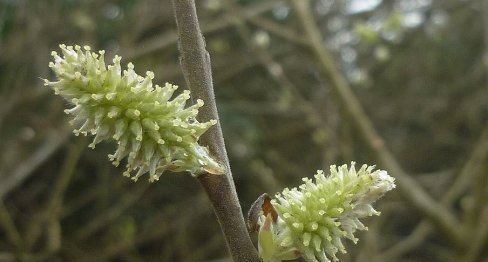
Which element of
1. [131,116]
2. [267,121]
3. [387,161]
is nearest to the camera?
[131,116]

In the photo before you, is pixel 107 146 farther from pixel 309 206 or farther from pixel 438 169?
pixel 309 206

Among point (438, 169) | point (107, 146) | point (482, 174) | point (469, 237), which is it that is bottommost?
point (469, 237)

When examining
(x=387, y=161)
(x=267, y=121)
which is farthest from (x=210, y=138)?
(x=267, y=121)

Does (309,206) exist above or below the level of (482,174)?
below

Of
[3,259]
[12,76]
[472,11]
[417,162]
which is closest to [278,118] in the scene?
[417,162]

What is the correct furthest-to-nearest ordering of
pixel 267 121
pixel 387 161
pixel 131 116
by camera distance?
pixel 267 121, pixel 387 161, pixel 131 116

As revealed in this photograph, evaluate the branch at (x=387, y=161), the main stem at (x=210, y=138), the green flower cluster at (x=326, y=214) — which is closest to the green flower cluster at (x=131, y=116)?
the main stem at (x=210, y=138)

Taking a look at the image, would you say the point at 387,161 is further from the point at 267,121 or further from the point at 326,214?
the point at 326,214

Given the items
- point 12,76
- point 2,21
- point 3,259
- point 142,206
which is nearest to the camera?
point 3,259
